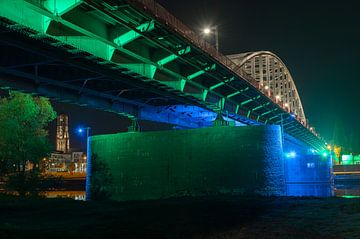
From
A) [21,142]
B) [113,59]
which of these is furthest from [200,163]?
[21,142]

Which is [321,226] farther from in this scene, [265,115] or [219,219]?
[265,115]

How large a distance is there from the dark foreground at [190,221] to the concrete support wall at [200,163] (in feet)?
21.8

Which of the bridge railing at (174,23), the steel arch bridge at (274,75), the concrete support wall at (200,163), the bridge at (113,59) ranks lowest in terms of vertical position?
the concrete support wall at (200,163)

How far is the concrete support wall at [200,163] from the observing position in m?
30.1

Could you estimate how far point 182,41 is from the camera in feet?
80.4

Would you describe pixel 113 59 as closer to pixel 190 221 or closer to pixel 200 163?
pixel 190 221

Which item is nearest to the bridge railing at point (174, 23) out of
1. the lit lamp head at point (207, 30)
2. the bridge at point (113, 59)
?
the bridge at point (113, 59)

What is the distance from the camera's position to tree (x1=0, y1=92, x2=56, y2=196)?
34.2 metres

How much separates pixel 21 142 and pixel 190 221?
930 inches

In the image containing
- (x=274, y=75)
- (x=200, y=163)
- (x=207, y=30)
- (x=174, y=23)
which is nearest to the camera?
(x=174, y=23)

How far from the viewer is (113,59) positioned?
22719 mm

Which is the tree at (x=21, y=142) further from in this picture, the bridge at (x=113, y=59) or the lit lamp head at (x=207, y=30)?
the lit lamp head at (x=207, y=30)

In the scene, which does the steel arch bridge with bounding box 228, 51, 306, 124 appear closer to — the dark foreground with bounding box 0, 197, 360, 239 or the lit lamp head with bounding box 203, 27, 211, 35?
the lit lamp head with bounding box 203, 27, 211, 35

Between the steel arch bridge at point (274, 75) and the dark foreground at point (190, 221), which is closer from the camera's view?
the dark foreground at point (190, 221)
